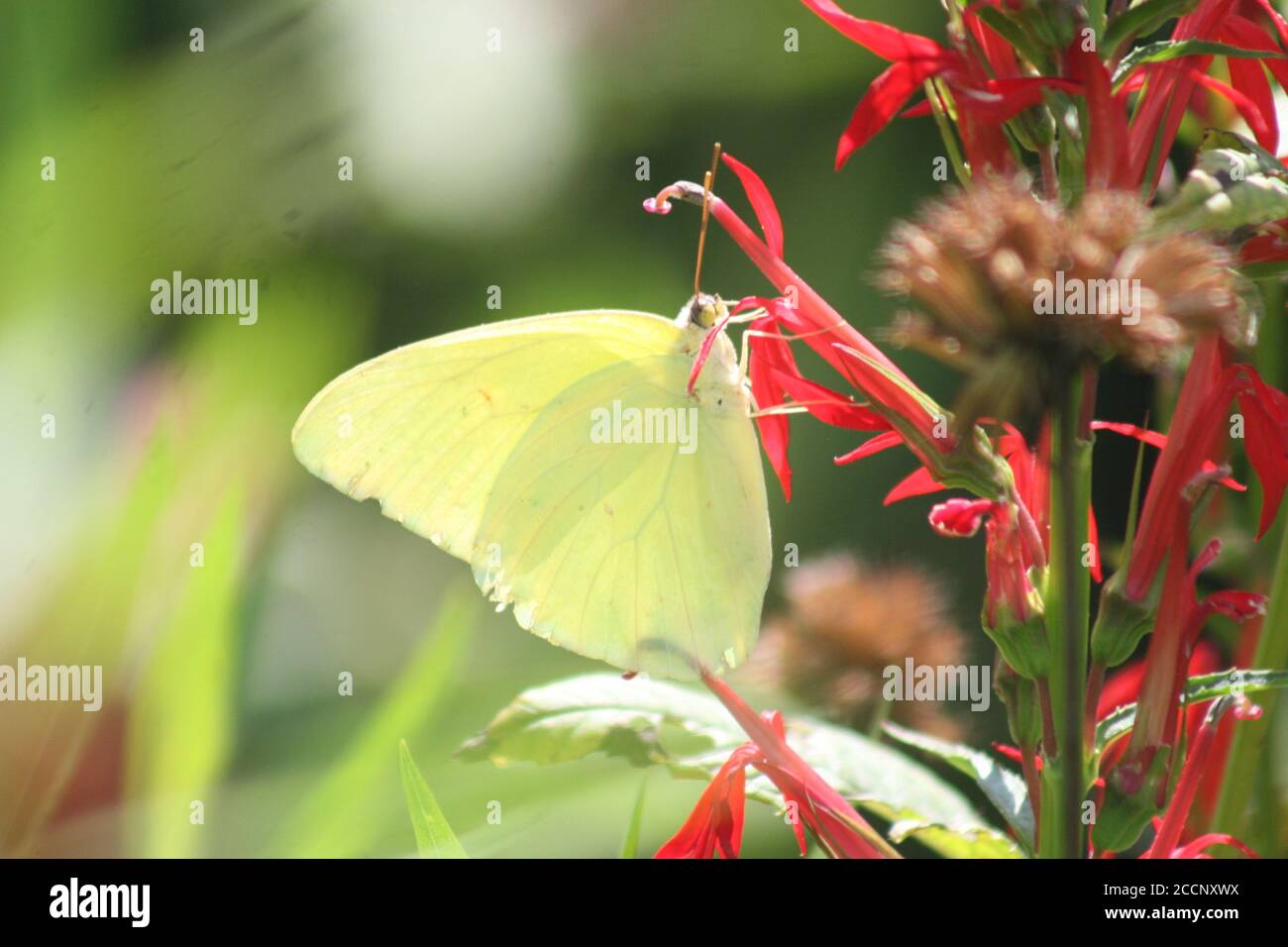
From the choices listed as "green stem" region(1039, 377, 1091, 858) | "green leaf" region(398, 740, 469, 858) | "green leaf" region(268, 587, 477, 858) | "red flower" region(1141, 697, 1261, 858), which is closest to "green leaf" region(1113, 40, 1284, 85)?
"green stem" region(1039, 377, 1091, 858)

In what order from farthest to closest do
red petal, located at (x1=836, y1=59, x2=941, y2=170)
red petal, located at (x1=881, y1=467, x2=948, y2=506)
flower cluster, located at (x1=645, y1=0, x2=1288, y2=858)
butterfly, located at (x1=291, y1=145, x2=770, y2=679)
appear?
1. butterfly, located at (x1=291, y1=145, x2=770, y2=679)
2. red petal, located at (x1=881, y1=467, x2=948, y2=506)
3. red petal, located at (x1=836, y1=59, x2=941, y2=170)
4. flower cluster, located at (x1=645, y1=0, x2=1288, y2=858)

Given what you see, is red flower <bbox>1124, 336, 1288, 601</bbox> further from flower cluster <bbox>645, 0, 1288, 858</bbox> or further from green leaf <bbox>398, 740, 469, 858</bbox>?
green leaf <bbox>398, 740, 469, 858</bbox>

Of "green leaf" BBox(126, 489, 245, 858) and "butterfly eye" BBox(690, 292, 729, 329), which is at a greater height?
"butterfly eye" BBox(690, 292, 729, 329)

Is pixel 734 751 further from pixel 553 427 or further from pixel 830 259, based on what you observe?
pixel 830 259

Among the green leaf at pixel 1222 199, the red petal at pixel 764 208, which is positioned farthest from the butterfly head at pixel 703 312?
the green leaf at pixel 1222 199

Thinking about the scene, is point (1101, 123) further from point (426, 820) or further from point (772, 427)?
point (426, 820)
